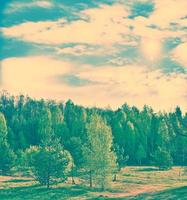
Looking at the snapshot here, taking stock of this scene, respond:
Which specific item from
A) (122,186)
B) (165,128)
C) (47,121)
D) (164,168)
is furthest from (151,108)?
(122,186)

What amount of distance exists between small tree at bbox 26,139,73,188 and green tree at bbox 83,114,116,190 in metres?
3.98

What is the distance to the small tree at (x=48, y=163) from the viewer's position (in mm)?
79812

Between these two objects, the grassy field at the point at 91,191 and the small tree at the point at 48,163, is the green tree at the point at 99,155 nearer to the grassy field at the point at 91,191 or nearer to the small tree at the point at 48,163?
the grassy field at the point at 91,191

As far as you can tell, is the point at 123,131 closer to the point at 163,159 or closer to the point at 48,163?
the point at 163,159

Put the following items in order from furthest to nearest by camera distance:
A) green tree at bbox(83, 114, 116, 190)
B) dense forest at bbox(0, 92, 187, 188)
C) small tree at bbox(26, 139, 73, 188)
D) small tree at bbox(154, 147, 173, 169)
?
dense forest at bbox(0, 92, 187, 188) → small tree at bbox(154, 147, 173, 169) → small tree at bbox(26, 139, 73, 188) → green tree at bbox(83, 114, 116, 190)

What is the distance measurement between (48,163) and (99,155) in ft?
30.0

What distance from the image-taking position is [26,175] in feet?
332

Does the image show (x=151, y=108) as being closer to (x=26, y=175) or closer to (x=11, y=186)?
(x=26, y=175)

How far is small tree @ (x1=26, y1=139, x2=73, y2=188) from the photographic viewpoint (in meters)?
79.8

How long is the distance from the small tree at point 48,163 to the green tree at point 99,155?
3.98 m

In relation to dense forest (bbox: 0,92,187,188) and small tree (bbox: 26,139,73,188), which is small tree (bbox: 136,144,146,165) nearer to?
dense forest (bbox: 0,92,187,188)

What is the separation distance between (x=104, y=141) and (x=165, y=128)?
65.7m

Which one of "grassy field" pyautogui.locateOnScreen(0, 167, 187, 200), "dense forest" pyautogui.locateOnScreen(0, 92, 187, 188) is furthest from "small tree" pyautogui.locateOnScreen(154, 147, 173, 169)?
"grassy field" pyautogui.locateOnScreen(0, 167, 187, 200)

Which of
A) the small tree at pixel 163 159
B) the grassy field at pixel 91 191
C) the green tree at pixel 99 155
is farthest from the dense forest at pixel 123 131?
the green tree at pixel 99 155
